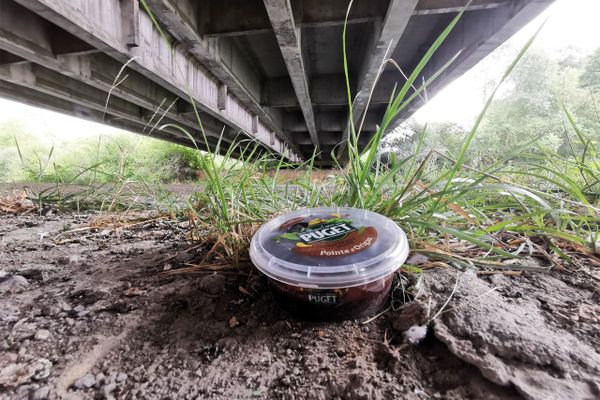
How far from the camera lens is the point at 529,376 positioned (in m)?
0.46

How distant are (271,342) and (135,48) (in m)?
2.99

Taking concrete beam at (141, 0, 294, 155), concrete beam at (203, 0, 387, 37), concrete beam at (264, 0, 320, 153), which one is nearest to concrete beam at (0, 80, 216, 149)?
concrete beam at (141, 0, 294, 155)

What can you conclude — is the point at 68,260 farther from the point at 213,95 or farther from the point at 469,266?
the point at 213,95

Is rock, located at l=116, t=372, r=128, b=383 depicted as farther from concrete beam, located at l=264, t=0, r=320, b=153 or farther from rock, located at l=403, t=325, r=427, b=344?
concrete beam, located at l=264, t=0, r=320, b=153

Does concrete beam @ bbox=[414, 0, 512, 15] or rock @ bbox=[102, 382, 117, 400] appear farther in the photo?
concrete beam @ bbox=[414, 0, 512, 15]

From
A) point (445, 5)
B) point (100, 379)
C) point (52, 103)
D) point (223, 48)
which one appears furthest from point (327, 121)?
point (100, 379)

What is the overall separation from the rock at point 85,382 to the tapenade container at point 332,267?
36 cm

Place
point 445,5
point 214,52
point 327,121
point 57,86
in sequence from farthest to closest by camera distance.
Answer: point 327,121, point 57,86, point 214,52, point 445,5

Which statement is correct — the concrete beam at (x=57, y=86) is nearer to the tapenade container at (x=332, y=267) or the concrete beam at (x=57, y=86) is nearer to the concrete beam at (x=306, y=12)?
the concrete beam at (x=306, y=12)

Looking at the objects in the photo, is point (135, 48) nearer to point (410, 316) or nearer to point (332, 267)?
point (332, 267)

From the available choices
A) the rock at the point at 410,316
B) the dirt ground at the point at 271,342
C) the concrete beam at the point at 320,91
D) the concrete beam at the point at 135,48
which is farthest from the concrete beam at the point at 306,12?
the rock at the point at 410,316

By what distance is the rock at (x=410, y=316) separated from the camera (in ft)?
1.99

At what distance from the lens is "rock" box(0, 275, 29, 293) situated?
0.77 meters

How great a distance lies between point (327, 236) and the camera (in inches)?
28.2
